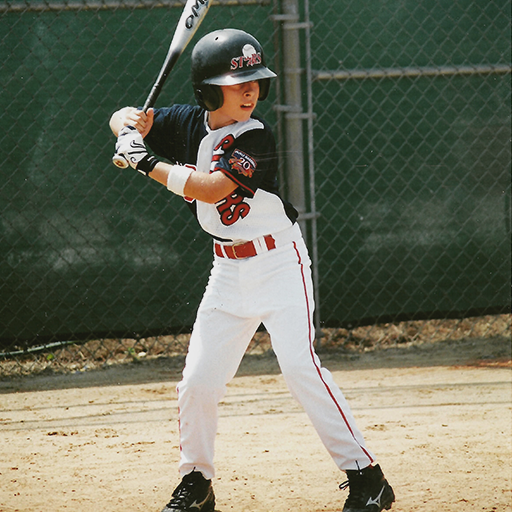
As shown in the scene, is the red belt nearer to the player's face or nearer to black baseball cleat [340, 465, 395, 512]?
the player's face

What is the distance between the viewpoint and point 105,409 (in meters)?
3.79

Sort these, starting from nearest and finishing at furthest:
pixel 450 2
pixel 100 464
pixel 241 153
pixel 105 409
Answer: pixel 241 153
pixel 100 464
pixel 105 409
pixel 450 2

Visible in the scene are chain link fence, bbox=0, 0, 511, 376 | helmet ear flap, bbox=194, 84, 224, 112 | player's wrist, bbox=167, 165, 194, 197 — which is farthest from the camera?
chain link fence, bbox=0, 0, 511, 376

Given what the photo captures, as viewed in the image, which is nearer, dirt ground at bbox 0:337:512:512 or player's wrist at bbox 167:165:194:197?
player's wrist at bbox 167:165:194:197

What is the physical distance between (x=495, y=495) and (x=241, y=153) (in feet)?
4.62

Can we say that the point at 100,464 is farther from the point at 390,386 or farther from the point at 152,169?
the point at 390,386

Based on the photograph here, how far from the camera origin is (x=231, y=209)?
251 centimetres

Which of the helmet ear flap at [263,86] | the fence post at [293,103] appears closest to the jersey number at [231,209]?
the helmet ear flap at [263,86]

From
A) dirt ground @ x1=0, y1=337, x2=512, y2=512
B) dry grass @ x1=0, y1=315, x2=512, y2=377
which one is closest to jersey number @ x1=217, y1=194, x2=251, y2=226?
dirt ground @ x1=0, y1=337, x2=512, y2=512

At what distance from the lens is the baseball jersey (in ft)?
8.00

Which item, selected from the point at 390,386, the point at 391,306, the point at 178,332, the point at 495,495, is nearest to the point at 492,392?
the point at 390,386

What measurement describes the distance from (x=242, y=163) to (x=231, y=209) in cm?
17

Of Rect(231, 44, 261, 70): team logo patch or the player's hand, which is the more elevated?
Rect(231, 44, 261, 70): team logo patch

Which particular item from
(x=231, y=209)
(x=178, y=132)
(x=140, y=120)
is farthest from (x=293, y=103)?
(x=231, y=209)
